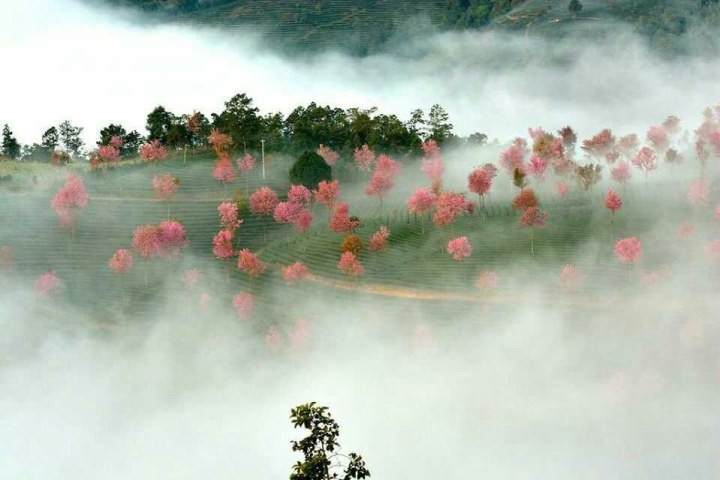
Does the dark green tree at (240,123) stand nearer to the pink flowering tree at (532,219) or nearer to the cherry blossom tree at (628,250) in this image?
the pink flowering tree at (532,219)

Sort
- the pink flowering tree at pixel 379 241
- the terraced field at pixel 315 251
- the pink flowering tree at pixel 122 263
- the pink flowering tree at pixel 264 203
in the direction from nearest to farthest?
1. the terraced field at pixel 315 251
2. the pink flowering tree at pixel 122 263
3. the pink flowering tree at pixel 379 241
4. the pink flowering tree at pixel 264 203

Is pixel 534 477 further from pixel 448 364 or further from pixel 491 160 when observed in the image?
pixel 491 160

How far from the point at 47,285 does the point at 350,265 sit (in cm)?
3014

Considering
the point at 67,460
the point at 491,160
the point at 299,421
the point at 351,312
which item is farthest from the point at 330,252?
the point at 299,421

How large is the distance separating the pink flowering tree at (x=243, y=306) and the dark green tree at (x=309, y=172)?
2753cm

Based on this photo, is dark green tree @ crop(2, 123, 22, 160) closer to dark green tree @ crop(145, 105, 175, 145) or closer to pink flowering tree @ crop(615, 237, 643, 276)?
dark green tree @ crop(145, 105, 175, 145)

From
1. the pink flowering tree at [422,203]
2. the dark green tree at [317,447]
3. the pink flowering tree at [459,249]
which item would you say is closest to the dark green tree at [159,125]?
the pink flowering tree at [422,203]

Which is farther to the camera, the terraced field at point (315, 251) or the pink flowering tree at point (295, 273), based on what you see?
the pink flowering tree at point (295, 273)

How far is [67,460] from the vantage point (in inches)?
3278

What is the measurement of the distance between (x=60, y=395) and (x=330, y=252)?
32495 millimetres

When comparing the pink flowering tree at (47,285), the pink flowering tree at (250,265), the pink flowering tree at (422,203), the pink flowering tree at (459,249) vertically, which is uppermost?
the pink flowering tree at (422,203)

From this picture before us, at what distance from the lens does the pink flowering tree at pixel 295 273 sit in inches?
4104

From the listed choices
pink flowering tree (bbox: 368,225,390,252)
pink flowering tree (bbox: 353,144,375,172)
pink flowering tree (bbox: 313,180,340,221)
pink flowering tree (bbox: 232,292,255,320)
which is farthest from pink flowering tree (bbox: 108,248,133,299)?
pink flowering tree (bbox: 353,144,375,172)

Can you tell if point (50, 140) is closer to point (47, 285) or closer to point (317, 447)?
point (47, 285)
